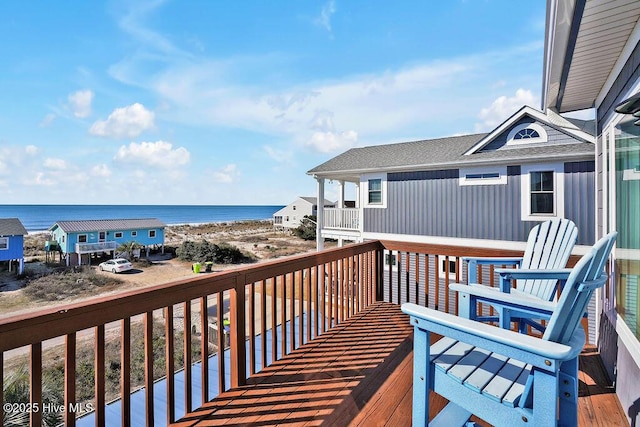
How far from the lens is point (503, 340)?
108 cm

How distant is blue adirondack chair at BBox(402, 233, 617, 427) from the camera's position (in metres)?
1.03

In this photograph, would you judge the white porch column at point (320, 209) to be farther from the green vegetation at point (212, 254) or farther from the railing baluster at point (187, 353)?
the green vegetation at point (212, 254)

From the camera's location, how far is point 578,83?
9.12ft

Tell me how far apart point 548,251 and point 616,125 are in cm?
101

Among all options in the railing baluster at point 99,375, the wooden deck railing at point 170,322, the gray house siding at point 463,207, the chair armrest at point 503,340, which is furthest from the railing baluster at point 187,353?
the gray house siding at point 463,207

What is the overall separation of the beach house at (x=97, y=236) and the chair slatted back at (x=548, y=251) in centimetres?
2407

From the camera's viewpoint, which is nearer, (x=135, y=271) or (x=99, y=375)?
(x=99, y=375)

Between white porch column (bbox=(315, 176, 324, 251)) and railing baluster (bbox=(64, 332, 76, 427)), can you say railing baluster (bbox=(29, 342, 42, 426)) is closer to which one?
railing baluster (bbox=(64, 332, 76, 427))

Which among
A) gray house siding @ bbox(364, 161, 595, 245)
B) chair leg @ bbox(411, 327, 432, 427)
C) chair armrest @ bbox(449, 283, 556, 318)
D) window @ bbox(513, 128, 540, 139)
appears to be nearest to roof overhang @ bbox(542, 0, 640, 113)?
chair armrest @ bbox(449, 283, 556, 318)

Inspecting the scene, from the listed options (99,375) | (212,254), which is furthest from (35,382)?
(212,254)

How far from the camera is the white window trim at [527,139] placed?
7.50m

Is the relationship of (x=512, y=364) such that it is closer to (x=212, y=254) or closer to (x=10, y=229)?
(x=212, y=254)

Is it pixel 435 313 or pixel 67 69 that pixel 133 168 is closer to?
pixel 67 69

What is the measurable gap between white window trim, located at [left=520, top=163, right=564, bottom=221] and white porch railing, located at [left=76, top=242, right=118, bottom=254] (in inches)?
915
